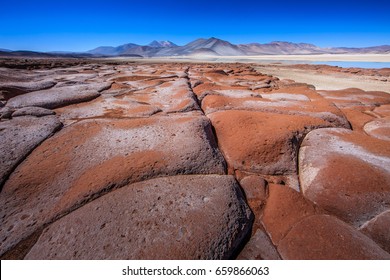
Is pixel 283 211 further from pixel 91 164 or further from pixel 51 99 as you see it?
pixel 51 99

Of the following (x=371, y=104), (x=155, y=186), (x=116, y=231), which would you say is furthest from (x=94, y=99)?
(x=371, y=104)

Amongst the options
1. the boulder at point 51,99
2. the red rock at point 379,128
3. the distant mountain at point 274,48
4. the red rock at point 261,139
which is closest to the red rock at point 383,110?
the red rock at point 379,128

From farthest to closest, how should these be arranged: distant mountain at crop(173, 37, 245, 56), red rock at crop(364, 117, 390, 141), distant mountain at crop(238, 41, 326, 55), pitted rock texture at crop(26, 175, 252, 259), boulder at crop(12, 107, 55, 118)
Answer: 1. distant mountain at crop(238, 41, 326, 55)
2. distant mountain at crop(173, 37, 245, 56)
3. boulder at crop(12, 107, 55, 118)
4. red rock at crop(364, 117, 390, 141)
5. pitted rock texture at crop(26, 175, 252, 259)

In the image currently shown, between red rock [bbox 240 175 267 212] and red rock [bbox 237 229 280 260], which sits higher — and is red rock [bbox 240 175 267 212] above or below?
above

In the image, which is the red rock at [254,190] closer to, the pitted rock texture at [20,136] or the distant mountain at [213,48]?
the pitted rock texture at [20,136]

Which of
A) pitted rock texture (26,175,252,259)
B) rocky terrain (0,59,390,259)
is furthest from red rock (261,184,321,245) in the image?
pitted rock texture (26,175,252,259)

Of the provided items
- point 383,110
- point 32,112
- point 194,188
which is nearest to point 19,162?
point 32,112

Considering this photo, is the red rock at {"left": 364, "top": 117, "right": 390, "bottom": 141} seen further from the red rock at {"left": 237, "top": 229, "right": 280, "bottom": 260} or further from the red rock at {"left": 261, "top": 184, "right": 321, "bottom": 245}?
the red rock at {"left": 237, "top": 229, "right": 280, "bottom": 260}

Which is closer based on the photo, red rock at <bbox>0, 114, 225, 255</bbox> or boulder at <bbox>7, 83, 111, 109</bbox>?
red rock at <bbox>0, 114, 225, 255</bbox>
